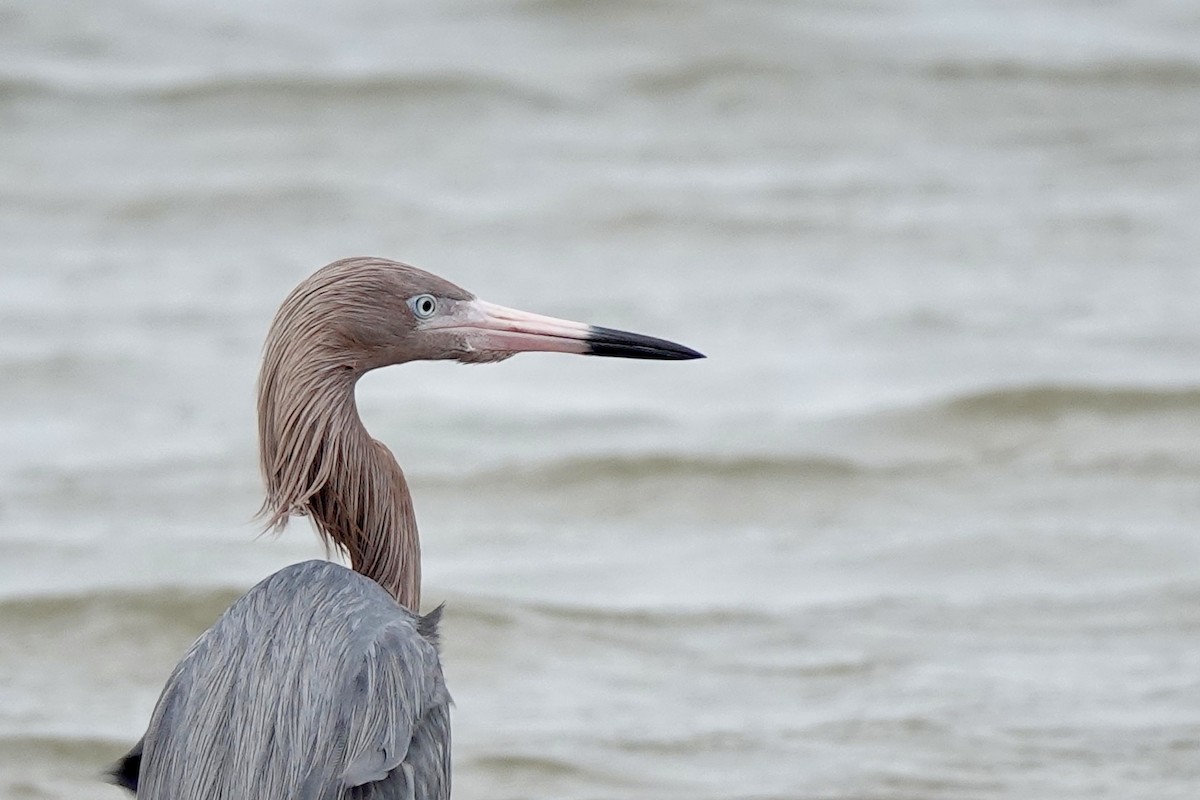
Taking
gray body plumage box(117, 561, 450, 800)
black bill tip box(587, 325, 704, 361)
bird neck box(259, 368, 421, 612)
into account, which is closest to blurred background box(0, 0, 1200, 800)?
bird neck box(259, 368, 421, 612)

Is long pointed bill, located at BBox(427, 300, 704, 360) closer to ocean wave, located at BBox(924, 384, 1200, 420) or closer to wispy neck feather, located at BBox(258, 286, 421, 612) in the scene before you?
wispy neck feather, located at BBox(258, 286, 421, 612)

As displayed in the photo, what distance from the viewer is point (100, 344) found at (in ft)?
36.4

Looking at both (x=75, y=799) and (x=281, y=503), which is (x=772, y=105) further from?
(x=281, y=503)

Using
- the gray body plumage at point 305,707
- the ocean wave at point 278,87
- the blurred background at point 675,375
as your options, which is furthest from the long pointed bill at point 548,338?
the ocean wave at point 278,87

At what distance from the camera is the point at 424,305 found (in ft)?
17.5

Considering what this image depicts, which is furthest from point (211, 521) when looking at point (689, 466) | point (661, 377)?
point (661, 377)

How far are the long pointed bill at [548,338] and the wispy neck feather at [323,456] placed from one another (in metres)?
0.38

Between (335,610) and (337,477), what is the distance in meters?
0.45

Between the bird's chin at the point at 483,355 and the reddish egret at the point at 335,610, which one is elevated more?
the bird's chin at the point at 483,355

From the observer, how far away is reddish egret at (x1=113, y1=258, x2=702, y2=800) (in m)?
4.73

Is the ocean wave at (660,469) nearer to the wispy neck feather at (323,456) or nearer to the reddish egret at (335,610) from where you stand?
the reddish egret at (335,610)

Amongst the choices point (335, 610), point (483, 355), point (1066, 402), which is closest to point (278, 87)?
point (1066, 402)

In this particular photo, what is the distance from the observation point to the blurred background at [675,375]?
7664 millimetres

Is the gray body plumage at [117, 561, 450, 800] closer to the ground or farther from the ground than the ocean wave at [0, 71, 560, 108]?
closer to the ground
